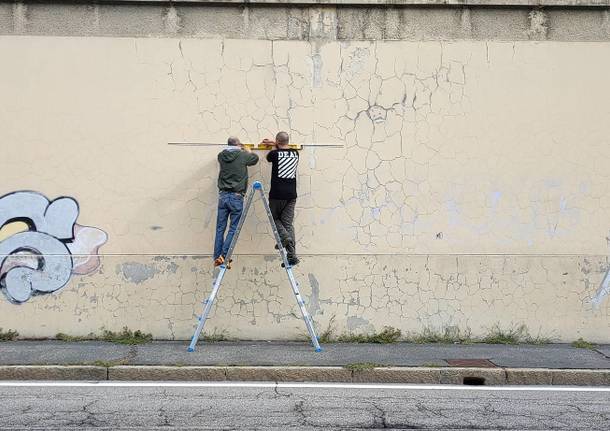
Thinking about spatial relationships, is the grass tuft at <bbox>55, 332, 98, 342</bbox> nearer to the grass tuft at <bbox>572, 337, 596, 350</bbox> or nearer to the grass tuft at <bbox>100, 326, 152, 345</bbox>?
the grass tuft at <bbox>100, 326, 152, 345</bbox>

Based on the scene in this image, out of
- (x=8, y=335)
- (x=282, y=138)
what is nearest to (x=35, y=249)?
(x=8, y=335)

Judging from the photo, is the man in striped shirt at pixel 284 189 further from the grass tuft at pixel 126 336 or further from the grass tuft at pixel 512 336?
the grass tuft at pixel 512 336

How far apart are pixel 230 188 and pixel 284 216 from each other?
770 millimetres

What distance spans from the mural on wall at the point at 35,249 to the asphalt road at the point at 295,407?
225 cm

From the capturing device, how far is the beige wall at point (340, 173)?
9.70 meters

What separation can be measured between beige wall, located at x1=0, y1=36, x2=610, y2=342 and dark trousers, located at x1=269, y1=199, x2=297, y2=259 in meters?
0.31

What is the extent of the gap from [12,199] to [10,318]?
1.51 m

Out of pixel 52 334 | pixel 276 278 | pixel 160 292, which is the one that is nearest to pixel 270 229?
pixel 276 278

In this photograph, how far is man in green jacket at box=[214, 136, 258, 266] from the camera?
9.38 meters

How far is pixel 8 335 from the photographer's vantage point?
9531mm

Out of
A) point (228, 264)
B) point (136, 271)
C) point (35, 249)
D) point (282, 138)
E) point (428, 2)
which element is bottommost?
point (136, 271)

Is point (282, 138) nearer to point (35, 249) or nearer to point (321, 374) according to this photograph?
point (321, 374)

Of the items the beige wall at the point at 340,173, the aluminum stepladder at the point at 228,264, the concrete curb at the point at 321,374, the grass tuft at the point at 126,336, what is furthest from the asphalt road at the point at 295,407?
the beige wall at the point at 340,173

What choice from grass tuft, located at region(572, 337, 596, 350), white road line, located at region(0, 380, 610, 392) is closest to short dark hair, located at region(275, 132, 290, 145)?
white road line, located at region(0, 380, 610, 392)
